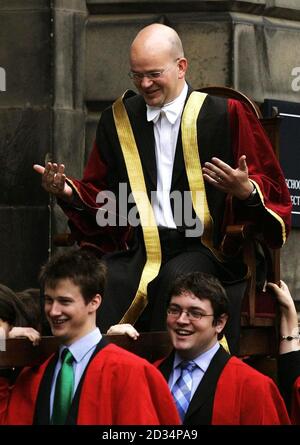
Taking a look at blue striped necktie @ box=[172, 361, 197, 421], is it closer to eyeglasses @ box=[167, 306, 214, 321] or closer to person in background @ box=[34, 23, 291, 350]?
eyeglasses @ box=[167, 306, 214, 321]

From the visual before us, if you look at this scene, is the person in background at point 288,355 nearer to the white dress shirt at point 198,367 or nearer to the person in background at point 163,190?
the person in background at point 163,190

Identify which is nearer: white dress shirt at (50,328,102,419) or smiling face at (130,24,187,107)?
white dress shirt at (50,328,102,419)

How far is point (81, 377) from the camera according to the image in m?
6.82

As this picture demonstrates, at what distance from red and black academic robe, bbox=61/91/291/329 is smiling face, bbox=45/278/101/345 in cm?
133

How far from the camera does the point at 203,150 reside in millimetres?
8516

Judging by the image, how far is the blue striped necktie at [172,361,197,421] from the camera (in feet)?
23.9

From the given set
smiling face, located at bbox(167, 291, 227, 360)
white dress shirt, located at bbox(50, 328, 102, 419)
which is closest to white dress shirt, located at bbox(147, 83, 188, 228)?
smiling face, located at bbox(167, 291, 227, 360)

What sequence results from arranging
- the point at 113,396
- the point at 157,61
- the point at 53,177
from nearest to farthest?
the point at 113,396, the point at 53,177, the point at 157,61

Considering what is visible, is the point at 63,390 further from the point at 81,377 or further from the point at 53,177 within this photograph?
the point at 53,177

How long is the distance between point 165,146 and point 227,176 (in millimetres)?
684

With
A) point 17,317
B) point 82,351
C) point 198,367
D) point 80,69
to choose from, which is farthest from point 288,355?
point 80,69

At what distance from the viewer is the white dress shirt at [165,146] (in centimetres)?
849

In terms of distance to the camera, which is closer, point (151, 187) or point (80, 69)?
point (151, 187)

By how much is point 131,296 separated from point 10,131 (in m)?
2.22
